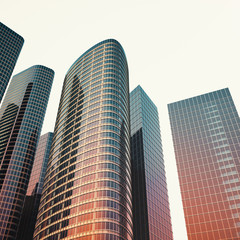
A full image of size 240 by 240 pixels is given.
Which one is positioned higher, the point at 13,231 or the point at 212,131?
the point at 212,131

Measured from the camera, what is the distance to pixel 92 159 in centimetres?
10450

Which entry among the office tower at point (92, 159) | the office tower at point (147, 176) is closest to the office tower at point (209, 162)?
the office tower at point (147, 176)

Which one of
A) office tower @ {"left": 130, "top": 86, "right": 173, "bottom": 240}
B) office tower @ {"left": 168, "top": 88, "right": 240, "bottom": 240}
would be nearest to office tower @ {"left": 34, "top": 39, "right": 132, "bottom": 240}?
office tower @ {"left": 130, "top": 86, "right": 173, "bottom": 240}

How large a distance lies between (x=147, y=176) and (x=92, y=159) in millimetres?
53933

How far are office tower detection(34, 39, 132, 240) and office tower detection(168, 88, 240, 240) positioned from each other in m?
52.2

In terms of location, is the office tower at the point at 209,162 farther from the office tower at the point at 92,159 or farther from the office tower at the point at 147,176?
the office tower at the point at 92,159

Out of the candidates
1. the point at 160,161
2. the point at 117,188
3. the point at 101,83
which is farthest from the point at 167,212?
the point at 101,83

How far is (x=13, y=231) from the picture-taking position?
515ft

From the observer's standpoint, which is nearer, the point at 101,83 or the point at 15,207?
the point at 101,83

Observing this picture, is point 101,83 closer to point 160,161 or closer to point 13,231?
point 160,161

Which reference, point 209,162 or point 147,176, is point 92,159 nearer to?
point 147,176

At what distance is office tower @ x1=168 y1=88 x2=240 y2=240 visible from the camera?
131m

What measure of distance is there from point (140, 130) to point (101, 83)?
5137 centimetres

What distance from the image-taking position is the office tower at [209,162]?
430ft
